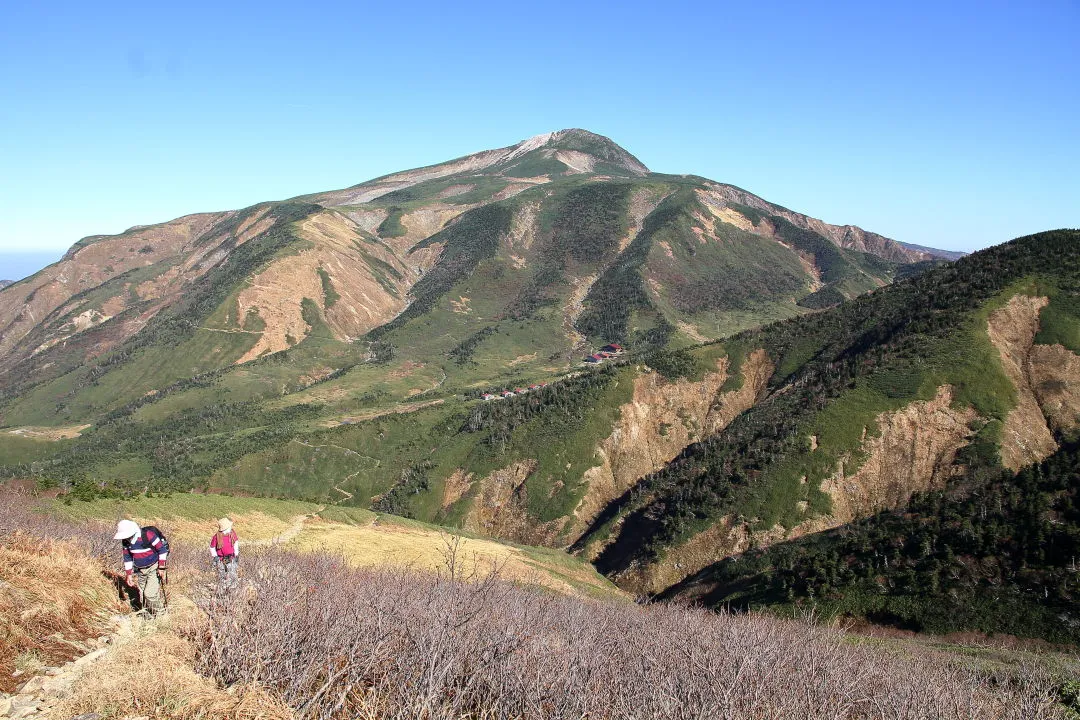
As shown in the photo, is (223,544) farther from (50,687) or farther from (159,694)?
(159,694)

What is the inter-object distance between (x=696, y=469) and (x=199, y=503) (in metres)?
69.1

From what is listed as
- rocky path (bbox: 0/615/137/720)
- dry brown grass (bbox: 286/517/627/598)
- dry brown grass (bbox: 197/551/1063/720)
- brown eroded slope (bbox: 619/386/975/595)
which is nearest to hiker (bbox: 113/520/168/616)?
rocky path (bbox: 0/615/137/720)

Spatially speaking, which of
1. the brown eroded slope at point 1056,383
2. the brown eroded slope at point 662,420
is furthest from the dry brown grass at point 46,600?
the brown eroded slope at point 1056,383

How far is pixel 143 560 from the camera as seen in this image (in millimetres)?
18656

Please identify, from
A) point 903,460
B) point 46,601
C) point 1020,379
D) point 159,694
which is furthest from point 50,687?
point 1020,379

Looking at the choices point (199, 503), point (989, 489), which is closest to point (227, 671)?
point (199, 503)

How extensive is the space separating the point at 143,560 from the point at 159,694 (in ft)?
23.7

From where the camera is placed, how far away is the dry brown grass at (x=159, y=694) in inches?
488

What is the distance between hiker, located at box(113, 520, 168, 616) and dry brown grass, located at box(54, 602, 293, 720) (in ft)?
14.6

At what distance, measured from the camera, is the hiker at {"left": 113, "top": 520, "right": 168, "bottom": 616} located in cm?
1861

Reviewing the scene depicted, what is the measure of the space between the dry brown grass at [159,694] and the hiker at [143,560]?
4.45 meters

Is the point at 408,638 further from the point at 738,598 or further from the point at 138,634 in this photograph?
the point at 738,598

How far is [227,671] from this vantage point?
1459cm

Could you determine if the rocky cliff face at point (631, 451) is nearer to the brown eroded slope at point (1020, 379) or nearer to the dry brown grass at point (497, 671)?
the brown eroded slope at point (1020, 379)
